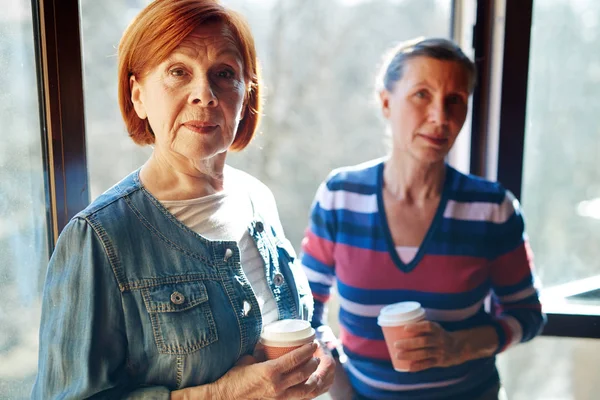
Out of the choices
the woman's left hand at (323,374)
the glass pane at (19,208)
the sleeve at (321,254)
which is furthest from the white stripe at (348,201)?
the glass pane at (19,208)

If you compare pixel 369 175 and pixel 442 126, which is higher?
pixel 442 126

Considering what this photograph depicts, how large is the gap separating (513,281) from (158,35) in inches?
39.6

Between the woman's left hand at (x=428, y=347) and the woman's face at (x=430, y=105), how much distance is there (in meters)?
0.39

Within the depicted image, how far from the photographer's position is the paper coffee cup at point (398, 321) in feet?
3.92

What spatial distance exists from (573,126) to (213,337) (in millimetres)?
1391

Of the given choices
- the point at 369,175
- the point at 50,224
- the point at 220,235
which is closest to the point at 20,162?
the point at 50,224

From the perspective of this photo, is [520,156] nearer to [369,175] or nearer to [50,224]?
[369,175]

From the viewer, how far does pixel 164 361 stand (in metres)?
0.83

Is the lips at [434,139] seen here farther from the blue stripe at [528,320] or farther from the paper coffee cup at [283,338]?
the paper coffee cup at [283,338]

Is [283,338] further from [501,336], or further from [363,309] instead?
[501,336]

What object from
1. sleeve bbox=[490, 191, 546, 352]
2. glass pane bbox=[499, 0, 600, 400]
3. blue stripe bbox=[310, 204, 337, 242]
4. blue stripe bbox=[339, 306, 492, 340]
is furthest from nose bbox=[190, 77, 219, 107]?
glass pane bbox=[499, 0, 600, 400]

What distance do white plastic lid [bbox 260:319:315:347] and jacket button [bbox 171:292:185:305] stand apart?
0.16 metres

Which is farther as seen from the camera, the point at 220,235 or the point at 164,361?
the point at 220,235

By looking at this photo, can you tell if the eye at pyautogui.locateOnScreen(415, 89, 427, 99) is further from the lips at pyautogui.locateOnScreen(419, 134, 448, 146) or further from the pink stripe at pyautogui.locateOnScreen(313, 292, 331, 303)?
the pink stripe at pyautogui.locateOnScreen(313, 292, 331, 303)
